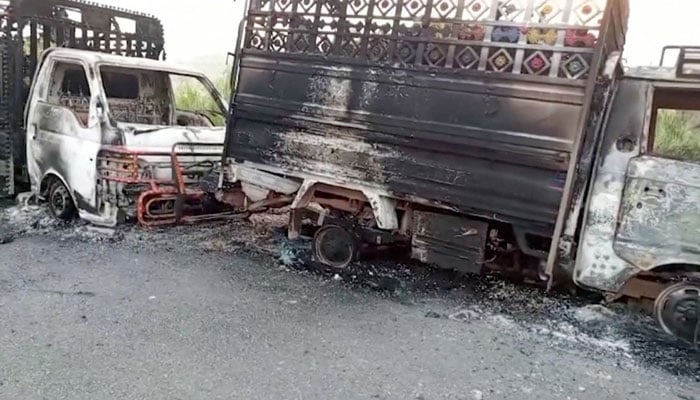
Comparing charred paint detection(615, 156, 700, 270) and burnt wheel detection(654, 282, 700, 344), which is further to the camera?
burnt wheel detection(654, 282, 700, 344)

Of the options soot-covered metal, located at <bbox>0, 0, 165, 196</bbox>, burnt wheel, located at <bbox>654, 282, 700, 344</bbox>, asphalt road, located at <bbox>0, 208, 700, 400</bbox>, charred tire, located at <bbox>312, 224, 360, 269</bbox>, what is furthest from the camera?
soot-covered metal, located at <bbox>0, 0, 165, 196</bbox>

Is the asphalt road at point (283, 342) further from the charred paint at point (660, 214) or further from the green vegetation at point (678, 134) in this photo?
the green vegetation at point (678, 134)

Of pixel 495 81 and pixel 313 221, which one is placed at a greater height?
pixel 495 81

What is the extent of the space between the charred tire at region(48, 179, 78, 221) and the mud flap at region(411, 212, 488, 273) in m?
3.99

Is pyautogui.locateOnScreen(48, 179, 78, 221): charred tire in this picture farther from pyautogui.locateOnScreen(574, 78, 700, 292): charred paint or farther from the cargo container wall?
pyautogui.locateOnScreen(574, 78, 700, 292): charred paint

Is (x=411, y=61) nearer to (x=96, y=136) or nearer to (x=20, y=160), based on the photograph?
(x=96, y=136)

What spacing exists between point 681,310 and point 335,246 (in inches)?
113

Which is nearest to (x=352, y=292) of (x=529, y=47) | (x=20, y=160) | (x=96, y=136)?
(x=529, y=47)

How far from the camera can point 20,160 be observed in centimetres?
746

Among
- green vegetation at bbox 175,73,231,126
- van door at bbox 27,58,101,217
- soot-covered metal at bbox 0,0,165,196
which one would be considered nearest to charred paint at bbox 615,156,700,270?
van door at bbox 27,58,101,217

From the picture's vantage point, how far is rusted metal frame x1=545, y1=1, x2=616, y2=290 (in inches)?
166

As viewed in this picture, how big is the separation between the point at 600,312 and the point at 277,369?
8.81 feet

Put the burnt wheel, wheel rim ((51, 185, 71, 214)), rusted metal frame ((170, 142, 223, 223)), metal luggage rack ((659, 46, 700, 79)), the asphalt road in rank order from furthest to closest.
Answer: wheel rim ((51, 185, 71, 214)) < rusted metal frame ((170, 142, 223, 223)) < the burnt wheel < metal luggage rack ((659, 46, 700, 79)) < the asphalt road

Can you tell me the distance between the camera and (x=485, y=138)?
4668mm
